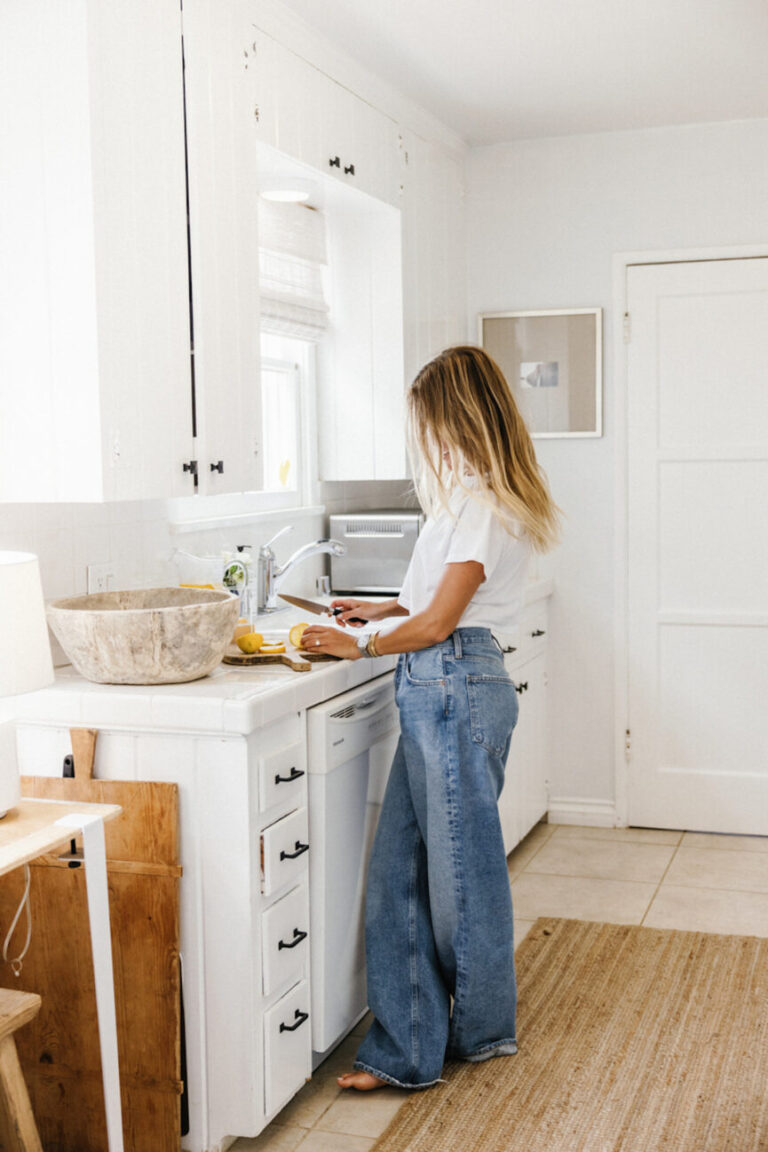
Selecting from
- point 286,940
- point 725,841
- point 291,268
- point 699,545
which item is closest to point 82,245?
point 291,268

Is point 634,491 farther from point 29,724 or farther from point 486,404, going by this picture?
point 29,724

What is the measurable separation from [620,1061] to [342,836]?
0.84m

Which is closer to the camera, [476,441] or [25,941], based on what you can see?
[25,941]

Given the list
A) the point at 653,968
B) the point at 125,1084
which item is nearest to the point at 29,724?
the point at 125,1084

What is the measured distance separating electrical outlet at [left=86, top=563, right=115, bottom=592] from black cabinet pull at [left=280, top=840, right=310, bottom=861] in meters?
0.78

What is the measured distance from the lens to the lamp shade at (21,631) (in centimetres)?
199

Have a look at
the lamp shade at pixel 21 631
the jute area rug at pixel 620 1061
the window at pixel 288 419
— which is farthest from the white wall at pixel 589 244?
the lamp shade at pixel 21 631

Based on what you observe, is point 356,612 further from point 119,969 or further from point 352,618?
point 119,969

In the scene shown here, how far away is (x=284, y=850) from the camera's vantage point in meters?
2.43

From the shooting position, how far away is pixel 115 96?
7.74 feet

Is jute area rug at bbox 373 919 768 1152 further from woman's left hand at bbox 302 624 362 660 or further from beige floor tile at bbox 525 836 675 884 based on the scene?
woman's left hand at bbox 302 624 362 660

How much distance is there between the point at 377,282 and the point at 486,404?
1.39 metres

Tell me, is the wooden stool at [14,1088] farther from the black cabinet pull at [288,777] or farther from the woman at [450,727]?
the woman at [450,727]

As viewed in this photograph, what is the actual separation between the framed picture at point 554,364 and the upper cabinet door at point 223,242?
179 centimetres
